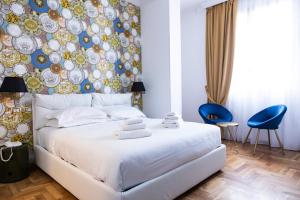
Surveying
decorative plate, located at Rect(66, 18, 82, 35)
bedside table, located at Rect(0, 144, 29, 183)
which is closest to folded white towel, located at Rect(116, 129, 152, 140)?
bedside table, located at Rect(0, 144, 29, 183)

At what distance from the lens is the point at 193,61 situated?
16.1 feet

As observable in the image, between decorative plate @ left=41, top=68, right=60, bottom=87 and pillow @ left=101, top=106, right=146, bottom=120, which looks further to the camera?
pillow @ left=101, top=106, right=146, bottom=120

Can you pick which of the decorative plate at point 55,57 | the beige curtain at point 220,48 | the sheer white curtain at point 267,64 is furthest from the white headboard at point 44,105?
the sheer white curtain at point 267,64

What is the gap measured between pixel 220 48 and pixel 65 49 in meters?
3.08

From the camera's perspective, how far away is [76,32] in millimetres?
3357

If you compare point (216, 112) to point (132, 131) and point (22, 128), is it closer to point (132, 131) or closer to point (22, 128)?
point (132, 131)

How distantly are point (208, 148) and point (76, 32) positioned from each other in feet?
9.21

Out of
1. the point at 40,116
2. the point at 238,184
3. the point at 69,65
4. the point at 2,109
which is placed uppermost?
the point at 69,65

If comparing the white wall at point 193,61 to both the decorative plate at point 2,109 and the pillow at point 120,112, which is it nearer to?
the pillow at point 120,112

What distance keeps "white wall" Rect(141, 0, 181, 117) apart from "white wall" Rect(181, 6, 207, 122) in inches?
38.0

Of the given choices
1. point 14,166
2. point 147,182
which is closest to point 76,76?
point 14,166

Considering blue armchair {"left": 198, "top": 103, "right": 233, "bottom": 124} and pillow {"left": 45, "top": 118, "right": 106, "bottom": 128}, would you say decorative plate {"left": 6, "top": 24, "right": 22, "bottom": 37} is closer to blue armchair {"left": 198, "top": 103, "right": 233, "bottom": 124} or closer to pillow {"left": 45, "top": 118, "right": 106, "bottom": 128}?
pillow {"left": 45, "top": 118, "right": 106, "bottom": 128}

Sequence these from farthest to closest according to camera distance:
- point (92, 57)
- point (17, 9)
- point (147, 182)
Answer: point (92, 57), point (17, 9), point (147, 182)

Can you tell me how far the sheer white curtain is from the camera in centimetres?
335
